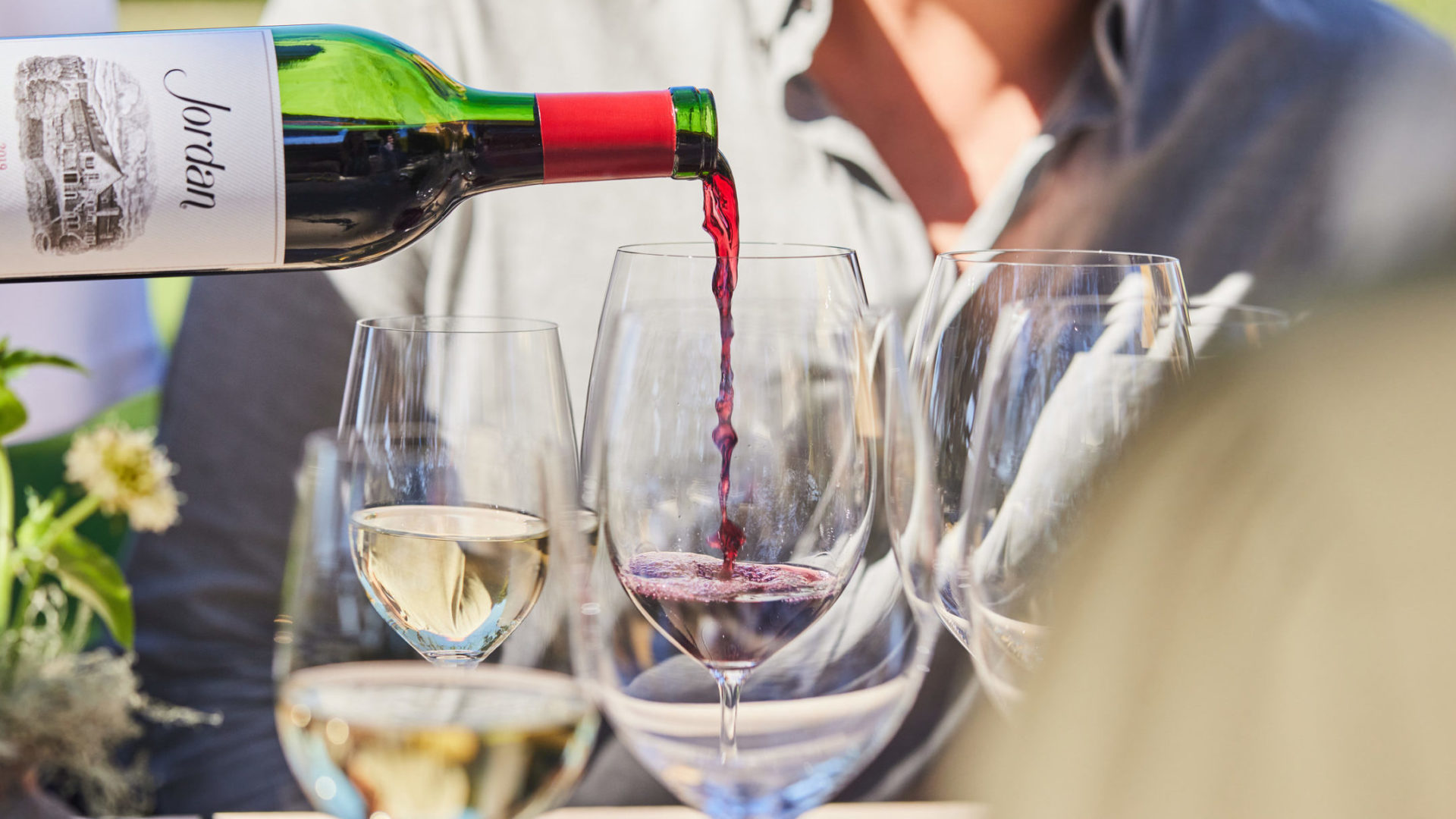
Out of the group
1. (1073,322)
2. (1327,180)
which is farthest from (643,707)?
(1327,180)

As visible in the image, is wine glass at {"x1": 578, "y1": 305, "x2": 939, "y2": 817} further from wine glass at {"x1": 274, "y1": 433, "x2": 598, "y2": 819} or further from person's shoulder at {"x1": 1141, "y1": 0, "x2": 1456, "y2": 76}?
person's shoulder at {"x1": 1141, "y1": 0, "x2": 1456, "y2": 76}

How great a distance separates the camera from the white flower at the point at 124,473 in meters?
0.91

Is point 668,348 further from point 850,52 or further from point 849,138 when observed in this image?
point 850,52

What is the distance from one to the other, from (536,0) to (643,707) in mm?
1133

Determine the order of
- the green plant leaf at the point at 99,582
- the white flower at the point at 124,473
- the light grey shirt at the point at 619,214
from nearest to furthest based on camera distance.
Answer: the green plant leaf at the point at 99,582 → the white flower at the point at 124,473 → the light grey shirt at the point at 619,214

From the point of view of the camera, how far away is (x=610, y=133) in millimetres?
586

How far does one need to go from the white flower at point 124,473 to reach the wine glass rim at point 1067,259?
25.4 inches

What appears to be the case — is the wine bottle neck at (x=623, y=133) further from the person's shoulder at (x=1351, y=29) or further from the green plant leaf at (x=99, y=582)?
the person's shoulder at (x=1351, y=29)

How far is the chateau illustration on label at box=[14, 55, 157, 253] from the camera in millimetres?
496

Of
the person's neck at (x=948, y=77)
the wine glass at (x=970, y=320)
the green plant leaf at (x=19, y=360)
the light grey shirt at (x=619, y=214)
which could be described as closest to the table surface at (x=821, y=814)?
the wine glass at (x=970, y=320)

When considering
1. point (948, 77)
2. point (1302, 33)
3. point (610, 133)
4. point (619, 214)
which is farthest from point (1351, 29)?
point (610, 133)

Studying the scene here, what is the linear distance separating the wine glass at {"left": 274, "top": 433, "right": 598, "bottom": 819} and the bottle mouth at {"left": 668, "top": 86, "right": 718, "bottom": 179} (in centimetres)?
20

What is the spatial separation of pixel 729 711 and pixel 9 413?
1.63ft

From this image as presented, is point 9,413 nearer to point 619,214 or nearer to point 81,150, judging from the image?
point 81,150
